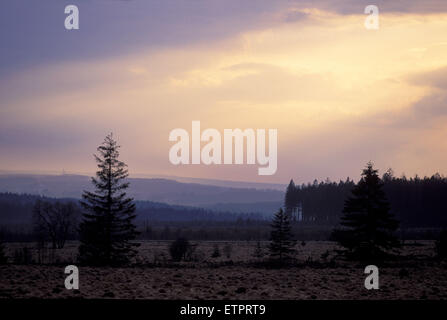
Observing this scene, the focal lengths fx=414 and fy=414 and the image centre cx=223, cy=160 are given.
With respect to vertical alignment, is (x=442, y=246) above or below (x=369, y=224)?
below

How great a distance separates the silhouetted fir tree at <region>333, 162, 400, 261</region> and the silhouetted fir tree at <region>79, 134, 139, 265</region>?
637 inches

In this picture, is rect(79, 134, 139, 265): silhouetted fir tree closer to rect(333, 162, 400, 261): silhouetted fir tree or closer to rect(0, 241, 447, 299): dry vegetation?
rect(0, 241, 447, 299): dry vegetation

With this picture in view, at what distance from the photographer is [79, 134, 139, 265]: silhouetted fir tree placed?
100ft

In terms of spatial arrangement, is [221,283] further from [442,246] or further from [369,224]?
[442,246]

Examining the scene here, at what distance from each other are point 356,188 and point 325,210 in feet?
304

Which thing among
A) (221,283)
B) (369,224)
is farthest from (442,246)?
(221,283)

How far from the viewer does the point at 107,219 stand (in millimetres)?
31047

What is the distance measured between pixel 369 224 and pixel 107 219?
19.6 metres

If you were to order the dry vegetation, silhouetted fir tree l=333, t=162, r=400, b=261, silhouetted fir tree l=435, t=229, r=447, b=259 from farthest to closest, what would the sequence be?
silhouetted fir tree l=435, t=229, r=447, b=259
silhouetted fir tree l=333, t=162, r=400, b=261
the dry vegetation

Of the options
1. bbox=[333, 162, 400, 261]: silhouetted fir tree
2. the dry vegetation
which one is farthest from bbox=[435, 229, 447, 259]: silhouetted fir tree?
the dry vegetation

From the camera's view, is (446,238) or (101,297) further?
(446,238)
